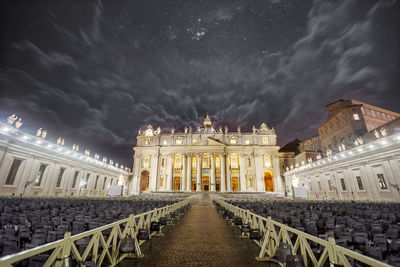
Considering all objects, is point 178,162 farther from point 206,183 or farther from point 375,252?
point 375,252

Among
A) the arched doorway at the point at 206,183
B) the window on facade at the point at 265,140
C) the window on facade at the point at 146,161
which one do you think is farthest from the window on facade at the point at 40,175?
the window on facade at the point at 265,140

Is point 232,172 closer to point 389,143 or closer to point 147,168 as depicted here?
point 147,168

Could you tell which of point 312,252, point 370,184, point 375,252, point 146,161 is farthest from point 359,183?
point 146,161

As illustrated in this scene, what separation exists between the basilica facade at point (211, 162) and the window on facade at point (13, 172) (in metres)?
32.4

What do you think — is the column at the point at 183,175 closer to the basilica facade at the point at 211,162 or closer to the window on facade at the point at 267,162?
the basilica facade at the point at 211,162

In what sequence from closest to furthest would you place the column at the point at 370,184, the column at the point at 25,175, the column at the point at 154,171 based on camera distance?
the column at the point at 370,184 → the column at the point at 25,175 → the column at the point at 154,171

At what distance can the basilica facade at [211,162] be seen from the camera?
177ft

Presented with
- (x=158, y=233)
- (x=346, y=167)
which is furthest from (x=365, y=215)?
(x=346, y=167)

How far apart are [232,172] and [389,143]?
3880 cm

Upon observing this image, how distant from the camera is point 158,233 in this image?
9.11m

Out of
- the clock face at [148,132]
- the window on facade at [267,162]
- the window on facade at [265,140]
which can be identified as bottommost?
the window on facade at [267,162]

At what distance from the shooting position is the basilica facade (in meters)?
54.0

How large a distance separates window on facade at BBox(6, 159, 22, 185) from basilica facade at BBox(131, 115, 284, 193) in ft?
106

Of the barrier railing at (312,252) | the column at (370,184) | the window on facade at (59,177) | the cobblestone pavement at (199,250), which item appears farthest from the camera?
the window on facade at (59,177)
